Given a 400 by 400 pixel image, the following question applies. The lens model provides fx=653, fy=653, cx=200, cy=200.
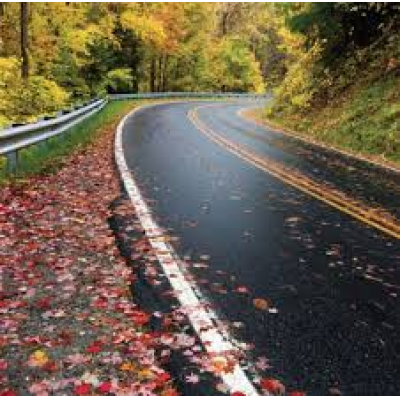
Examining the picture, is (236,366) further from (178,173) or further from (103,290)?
(178,173)

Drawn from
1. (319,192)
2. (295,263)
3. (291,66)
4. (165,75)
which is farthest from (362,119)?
(165,75)

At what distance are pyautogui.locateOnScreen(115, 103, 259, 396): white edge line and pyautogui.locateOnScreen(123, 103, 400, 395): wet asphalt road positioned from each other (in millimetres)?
163

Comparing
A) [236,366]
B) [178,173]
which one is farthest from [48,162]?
[236,366]

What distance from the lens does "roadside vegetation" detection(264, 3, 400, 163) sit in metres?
20.5

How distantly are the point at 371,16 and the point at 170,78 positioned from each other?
1766 inches

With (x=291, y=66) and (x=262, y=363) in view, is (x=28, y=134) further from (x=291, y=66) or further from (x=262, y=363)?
(x=291, y=66)

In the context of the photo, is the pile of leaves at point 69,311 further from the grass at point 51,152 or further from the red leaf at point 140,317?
the grass at point 51,152

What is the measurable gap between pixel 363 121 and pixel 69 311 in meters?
17.3

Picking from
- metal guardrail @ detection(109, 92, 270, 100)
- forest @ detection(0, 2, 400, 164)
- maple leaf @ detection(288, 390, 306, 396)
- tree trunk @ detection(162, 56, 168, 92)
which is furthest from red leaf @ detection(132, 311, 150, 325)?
tree trunk @ detection(162, 56, 168, 92)

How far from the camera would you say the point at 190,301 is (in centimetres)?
592

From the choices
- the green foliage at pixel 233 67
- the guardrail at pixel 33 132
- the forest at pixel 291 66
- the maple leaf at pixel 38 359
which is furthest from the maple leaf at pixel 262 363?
the green foliage at pixel 233 67

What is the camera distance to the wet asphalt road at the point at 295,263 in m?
4.87

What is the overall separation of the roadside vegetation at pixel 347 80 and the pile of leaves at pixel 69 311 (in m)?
11.5

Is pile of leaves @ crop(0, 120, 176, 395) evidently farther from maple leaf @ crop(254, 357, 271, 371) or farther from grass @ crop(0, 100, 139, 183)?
grass @ crop(0, 100, 139, 183)
